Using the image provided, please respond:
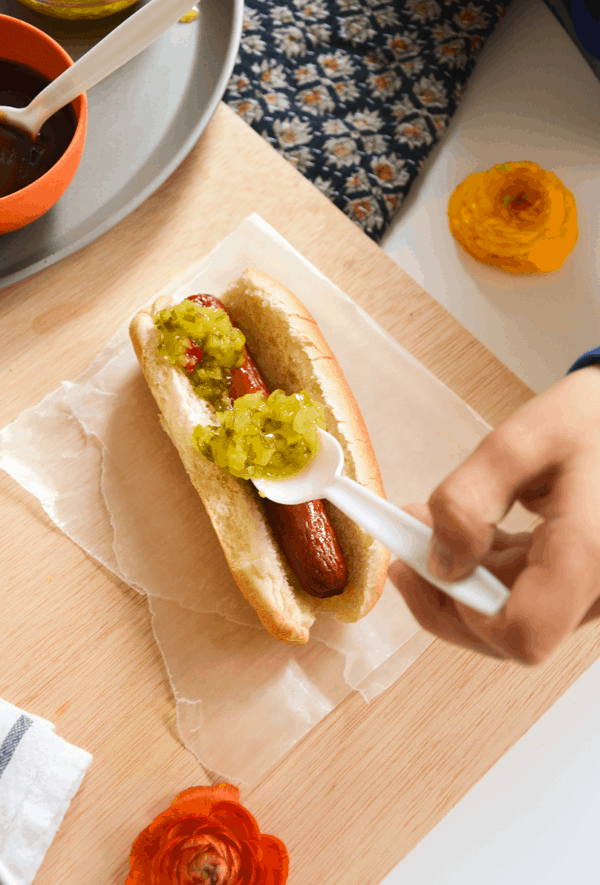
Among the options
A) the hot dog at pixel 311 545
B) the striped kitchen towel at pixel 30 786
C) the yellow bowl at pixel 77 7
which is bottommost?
the striped kitchen towel at pixel 30 786

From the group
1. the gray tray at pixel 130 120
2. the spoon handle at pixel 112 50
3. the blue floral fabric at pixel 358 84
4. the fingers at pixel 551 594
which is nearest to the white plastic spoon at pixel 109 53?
the spoon handle at pixel 112 50

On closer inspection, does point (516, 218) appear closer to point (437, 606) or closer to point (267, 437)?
point (267, 437)

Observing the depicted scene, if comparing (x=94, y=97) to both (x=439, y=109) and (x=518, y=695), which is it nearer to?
(x=439, y=109)

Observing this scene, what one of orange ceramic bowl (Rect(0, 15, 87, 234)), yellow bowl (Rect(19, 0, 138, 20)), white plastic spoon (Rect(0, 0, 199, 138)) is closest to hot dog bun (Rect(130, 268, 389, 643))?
orange ceramic bowl (Rect(0, 15, 87, 234))

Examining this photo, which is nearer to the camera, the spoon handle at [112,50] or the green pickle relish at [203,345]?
the spoon handle at [112,50]

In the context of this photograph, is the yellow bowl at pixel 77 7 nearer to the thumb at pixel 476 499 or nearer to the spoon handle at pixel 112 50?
the spoon handle at pixel 112 50

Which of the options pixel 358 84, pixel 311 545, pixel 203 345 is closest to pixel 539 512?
pixel 311 545
